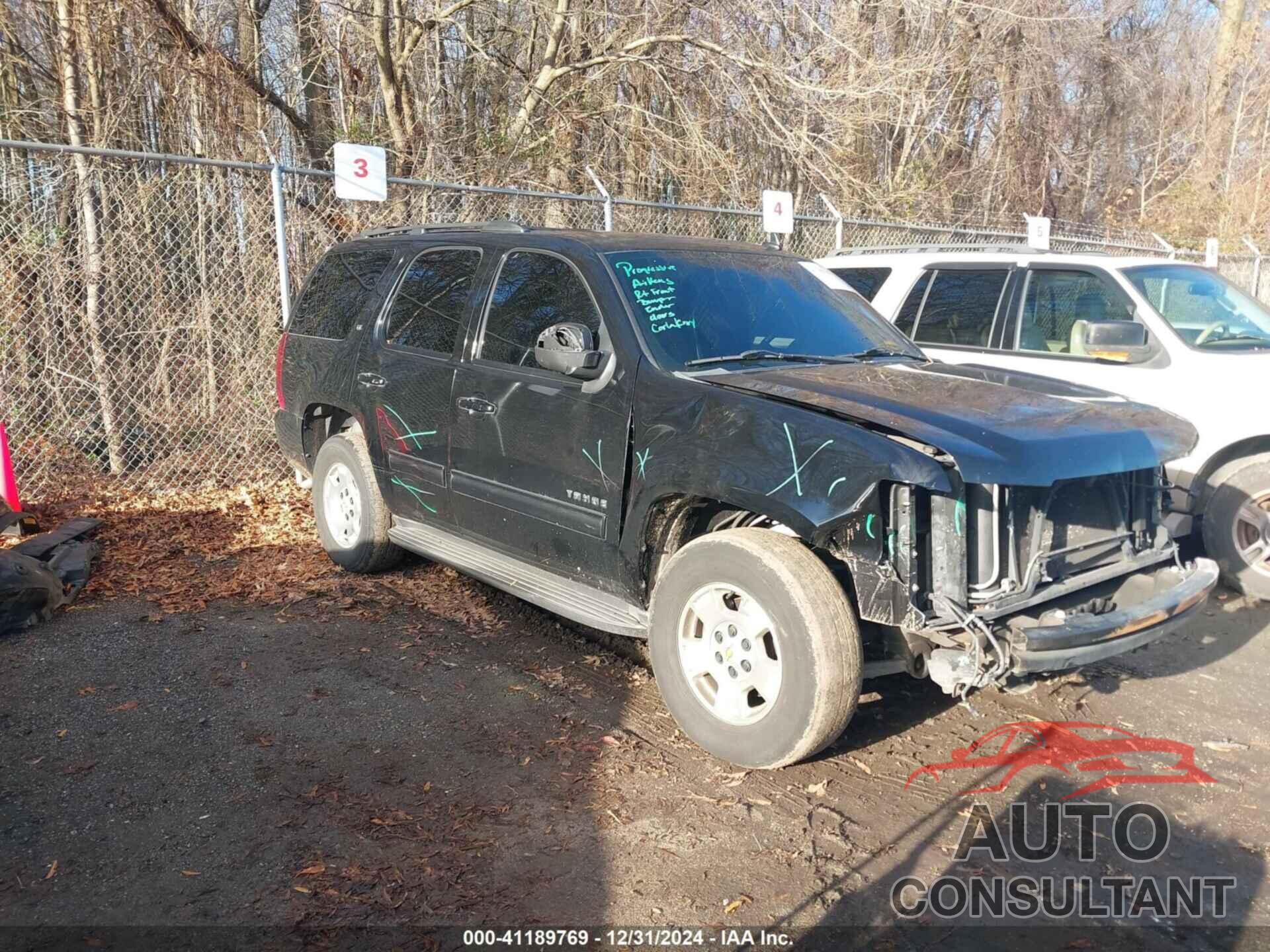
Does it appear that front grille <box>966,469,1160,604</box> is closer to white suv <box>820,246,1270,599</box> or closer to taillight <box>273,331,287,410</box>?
white suv <box>820,246,1270,599</box>

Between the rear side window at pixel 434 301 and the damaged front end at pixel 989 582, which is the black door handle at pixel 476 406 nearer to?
the rear side window at pixel 434 301

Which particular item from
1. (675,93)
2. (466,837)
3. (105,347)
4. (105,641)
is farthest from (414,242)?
(675,93)

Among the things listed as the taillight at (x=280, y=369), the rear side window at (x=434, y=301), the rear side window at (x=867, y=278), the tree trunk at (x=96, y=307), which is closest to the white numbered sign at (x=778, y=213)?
the rear side window at (x=867, y=278)

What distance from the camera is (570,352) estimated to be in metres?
4.01

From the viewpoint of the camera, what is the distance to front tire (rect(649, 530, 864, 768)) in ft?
10.8

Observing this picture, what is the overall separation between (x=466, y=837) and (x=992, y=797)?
6.14 ft

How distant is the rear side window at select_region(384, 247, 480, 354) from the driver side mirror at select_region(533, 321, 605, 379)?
0.92 metres

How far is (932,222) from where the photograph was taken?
16.6m

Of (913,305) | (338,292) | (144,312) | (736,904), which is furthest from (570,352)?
(144,312)

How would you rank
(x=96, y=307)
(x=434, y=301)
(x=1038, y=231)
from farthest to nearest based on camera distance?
(x=1038, y=231)
(x=96, y=307)
(x=434, y=301)

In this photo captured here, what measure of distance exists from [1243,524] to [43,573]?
6.62 meters

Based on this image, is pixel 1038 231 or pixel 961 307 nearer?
pixel 961 307

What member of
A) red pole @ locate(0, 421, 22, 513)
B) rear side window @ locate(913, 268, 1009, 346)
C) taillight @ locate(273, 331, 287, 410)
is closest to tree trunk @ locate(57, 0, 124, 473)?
red pole @ locate(0, 421, 22, 513)

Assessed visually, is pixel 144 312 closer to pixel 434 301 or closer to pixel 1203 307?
pixel 434 301
